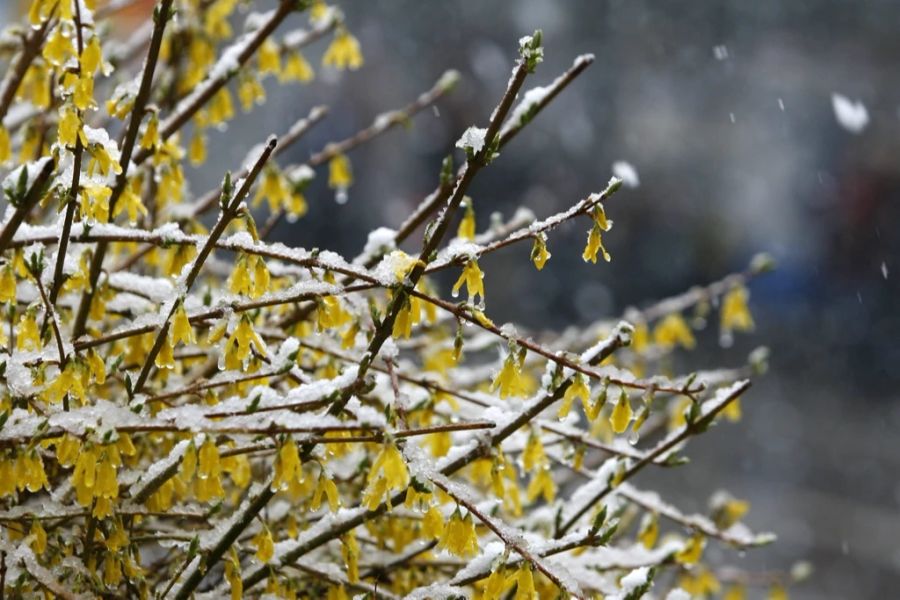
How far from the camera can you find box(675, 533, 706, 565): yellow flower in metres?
2.21

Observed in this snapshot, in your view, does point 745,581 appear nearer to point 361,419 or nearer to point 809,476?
point 361,419

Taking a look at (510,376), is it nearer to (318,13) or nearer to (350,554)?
(350,554)

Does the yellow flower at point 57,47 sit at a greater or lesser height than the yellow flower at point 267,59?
lesser

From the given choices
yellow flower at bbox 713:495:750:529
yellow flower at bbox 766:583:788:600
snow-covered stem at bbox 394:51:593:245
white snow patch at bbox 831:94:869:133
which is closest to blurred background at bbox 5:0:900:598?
white snow patch at bbox 831:94:869:133

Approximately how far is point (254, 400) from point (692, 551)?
1226 millimetres

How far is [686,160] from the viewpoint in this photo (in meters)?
13.1

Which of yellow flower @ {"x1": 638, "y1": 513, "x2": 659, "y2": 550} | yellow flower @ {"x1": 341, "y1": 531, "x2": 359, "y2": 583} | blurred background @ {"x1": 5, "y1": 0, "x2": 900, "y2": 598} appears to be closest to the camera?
yellow flower @ {"x1": 341, "y1": 531, "x2": 359, "y2": 583}

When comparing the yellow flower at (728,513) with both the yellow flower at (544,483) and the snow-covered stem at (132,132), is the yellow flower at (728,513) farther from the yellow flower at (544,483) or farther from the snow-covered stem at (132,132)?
the snow-covered stem at (132,132)

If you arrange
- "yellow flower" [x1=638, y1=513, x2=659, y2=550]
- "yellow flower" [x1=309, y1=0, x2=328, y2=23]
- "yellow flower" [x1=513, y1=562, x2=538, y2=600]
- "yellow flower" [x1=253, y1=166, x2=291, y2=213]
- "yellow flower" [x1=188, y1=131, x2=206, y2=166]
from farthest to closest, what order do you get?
"yellow flower" [x1=309, y1=0, x2=328, y2=23] < "yellow flower" [x1=188, y1=131, x2=206, y2=166] < "yellow flower" [x1=253, y1=166, x2=291, y2=213] < "yellow flower" [x1=638, y1=513, x2=659, y2=550] < "yellow flower" [x1=513, y1=562, x2=538, y2=600]

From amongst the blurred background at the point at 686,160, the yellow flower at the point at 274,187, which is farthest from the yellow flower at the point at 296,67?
the blurred background at the point at 686,160

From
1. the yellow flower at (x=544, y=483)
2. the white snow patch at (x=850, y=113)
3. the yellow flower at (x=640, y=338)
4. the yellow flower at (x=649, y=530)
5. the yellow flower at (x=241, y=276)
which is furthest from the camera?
the white snow patch at (x=850, y=113)

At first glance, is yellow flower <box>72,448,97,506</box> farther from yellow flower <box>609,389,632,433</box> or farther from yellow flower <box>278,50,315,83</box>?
yellow flower <box>278,50,315,83</box>

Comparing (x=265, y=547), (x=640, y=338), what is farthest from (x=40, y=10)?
(x=640, y=338)

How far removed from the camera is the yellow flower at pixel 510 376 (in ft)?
5.37
